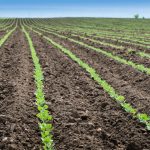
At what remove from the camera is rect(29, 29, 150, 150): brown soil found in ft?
27.6

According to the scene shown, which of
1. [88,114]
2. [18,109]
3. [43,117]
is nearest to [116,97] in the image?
[88,114]

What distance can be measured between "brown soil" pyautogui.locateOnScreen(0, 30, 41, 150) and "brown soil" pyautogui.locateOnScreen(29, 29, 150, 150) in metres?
0.58

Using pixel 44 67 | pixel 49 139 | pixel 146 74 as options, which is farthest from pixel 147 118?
pixel 44 67

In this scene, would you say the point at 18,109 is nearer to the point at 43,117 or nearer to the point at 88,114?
the point at 43,117

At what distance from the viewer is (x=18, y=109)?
10.5 meters

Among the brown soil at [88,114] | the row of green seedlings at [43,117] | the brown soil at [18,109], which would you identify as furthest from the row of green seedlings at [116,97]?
the brown soil at [18,109]

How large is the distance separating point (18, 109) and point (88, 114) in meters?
2.02

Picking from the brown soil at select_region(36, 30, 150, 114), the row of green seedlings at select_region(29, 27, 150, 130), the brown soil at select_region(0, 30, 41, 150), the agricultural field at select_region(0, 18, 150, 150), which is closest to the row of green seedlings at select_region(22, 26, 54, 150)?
the agricultural field at select_region(0, 18, 150, 150)

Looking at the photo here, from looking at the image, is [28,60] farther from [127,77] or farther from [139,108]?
[139,108]

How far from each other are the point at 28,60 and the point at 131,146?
12593mm

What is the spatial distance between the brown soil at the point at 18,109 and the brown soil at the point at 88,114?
581 millimetres

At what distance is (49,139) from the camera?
27.0 ft

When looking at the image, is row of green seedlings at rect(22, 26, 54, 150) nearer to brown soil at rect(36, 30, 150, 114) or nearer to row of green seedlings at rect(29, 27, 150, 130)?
row of green seedlings at rect(29, 27, 150, 130)

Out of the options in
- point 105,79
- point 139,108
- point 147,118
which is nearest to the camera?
point 147,118
